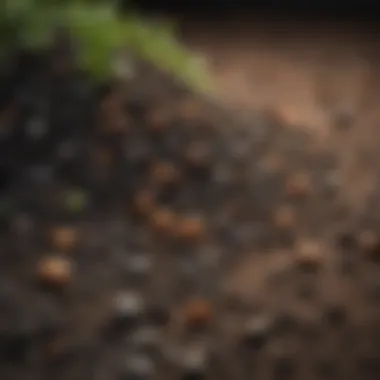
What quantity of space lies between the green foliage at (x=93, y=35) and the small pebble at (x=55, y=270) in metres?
0.91

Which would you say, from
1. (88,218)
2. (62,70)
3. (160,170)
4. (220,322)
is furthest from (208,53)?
(220,322)

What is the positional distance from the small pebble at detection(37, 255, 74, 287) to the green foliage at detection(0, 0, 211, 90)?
2.97 feet

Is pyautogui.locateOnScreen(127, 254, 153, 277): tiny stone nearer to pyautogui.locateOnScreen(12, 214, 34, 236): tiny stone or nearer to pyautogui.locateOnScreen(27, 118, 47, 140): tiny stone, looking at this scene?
pyautogui.locateOnScreen(12, 214, 34, 236): tiny stone

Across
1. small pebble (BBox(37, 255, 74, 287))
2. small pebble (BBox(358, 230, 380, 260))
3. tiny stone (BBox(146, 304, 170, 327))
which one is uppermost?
small pebble (BBox(358, 230, 380, 260))

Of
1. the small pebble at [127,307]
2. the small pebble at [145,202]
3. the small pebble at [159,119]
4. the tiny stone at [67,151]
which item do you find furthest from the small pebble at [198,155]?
the small pebble at [127,307]

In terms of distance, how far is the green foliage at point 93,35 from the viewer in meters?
2.82

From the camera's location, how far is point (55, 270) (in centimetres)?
198

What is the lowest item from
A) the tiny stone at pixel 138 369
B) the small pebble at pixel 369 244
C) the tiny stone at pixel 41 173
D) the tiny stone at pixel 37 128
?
the tiny stone at pixel 138 369

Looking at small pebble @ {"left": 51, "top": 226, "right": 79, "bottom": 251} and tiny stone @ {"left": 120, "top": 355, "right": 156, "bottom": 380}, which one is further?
small pebble @ {"left": 51, "top": 226, "right": 79, "bottom": 251}

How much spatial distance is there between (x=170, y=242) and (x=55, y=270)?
0.34 m

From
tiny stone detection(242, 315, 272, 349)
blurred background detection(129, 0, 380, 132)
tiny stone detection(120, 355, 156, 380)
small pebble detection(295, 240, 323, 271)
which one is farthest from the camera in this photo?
blurred background detection(129, 0, 380, 132)

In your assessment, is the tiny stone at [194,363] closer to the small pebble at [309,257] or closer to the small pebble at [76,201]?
the small pebble at [309,257]

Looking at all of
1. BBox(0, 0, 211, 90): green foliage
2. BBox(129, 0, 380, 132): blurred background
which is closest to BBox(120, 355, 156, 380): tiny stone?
BBox(0, 0, 211, 90): green foliage

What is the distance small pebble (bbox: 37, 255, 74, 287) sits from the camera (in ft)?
6.41
